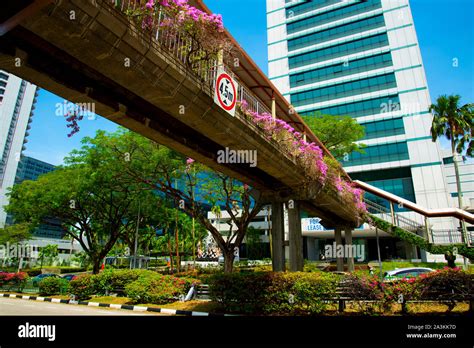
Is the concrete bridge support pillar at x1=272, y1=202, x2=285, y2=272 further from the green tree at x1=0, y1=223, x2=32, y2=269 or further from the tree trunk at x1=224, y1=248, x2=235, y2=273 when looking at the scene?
the green tree at x1=0, y1=223, x2=32, y2=269

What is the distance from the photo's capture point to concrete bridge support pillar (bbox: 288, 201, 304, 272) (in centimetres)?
1280

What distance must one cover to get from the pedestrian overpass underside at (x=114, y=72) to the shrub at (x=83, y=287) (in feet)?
33.9

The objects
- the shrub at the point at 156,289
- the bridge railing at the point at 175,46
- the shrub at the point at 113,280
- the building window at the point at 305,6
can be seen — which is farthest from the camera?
the building window at the point at 305,6

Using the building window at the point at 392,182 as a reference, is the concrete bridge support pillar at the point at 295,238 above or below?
below

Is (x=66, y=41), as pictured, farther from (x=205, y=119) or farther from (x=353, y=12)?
(x=353, y=12)

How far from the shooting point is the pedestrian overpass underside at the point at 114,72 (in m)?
4.31

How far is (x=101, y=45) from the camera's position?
188 inches

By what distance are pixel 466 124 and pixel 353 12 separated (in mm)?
27660

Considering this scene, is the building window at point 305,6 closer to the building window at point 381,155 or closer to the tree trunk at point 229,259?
the building window at point 381,155

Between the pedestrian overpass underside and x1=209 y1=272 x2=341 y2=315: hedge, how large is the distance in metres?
4.35

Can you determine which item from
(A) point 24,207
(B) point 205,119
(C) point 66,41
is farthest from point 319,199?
(A) point 24,207

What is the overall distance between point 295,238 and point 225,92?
26.1 ft

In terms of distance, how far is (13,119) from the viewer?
11256cm

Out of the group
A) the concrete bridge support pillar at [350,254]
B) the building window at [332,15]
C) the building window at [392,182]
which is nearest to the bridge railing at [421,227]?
the concrete bridge support pillar at [350,254]
